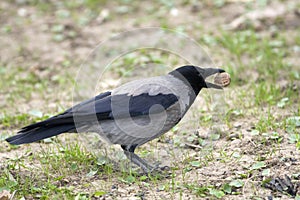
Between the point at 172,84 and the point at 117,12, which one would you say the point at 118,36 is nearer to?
the point at 117,12

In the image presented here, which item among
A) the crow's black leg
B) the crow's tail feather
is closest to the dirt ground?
the crow's black leg

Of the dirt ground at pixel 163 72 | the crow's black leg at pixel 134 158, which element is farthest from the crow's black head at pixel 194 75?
the crow's black leg at pixel 134 158

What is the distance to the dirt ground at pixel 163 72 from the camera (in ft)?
14.8

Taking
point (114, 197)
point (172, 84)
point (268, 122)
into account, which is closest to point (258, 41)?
point (268, 122)

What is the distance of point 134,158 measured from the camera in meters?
4.85

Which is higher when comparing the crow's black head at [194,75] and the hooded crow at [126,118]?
the crow's black head at [194,75]

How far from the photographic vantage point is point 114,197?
4.31 meters

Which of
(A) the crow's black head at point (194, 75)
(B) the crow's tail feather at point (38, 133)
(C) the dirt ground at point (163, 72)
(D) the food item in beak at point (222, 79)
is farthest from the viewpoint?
(D) the food item in beak at point (222, 79)

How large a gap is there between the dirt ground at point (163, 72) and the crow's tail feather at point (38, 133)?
10.9 inches

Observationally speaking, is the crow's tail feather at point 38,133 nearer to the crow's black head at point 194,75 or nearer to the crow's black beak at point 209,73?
the crow's black head at point 194,75

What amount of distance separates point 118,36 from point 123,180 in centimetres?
407

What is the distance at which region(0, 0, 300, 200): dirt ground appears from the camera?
4.51 m

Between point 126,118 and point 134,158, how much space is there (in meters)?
0.39

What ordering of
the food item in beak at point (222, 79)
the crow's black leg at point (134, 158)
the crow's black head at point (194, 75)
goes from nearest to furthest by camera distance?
the crow's black leg at point (134, 158) → the crow's black head at point (194, 75) → the food item in beak at point (222, 79)
